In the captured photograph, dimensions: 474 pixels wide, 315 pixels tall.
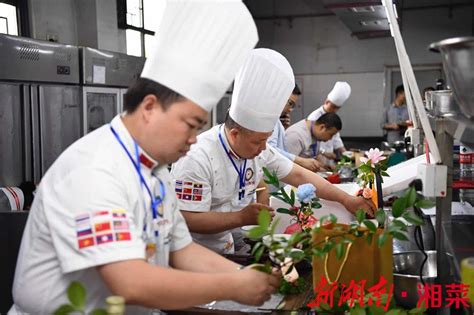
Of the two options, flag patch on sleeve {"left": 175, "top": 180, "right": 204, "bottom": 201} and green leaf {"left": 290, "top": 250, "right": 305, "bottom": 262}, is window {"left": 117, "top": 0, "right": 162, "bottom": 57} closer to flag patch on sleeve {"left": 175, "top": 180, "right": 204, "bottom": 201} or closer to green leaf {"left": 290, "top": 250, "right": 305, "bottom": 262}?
flag patch on sleeve {"left": 175, "top": 180, "right": 204, "bottom": 201}

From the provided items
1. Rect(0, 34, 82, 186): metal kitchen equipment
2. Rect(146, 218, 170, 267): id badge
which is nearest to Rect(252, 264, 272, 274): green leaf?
Rect(146, 218, 170, 267): id badge

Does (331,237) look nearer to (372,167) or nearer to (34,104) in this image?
(372,167)

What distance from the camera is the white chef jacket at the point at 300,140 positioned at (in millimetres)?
4801

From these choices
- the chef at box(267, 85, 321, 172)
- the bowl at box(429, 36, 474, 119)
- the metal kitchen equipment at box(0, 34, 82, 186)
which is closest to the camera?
the bowl at box(429, 36, 474, 119)

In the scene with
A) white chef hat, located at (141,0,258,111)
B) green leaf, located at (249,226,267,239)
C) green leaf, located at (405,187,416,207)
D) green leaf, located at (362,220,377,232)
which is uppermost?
white chef hat, located at (141,0,258,111)

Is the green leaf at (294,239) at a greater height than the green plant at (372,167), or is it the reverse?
the green plant at (372,167)

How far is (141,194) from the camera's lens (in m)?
1.25

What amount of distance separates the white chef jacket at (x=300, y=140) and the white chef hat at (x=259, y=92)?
104 inches

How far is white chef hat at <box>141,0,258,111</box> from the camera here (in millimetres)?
1223

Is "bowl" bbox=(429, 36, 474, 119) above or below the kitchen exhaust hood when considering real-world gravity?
below

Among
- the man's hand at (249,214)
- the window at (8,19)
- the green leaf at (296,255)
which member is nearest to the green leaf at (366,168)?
the man's hand at (249,214)

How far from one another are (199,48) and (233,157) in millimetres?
1040

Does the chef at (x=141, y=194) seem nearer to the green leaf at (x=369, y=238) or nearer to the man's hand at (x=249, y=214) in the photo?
the green leaf at (x=369, y=238)

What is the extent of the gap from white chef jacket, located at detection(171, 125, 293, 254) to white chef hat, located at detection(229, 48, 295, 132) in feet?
0.63
